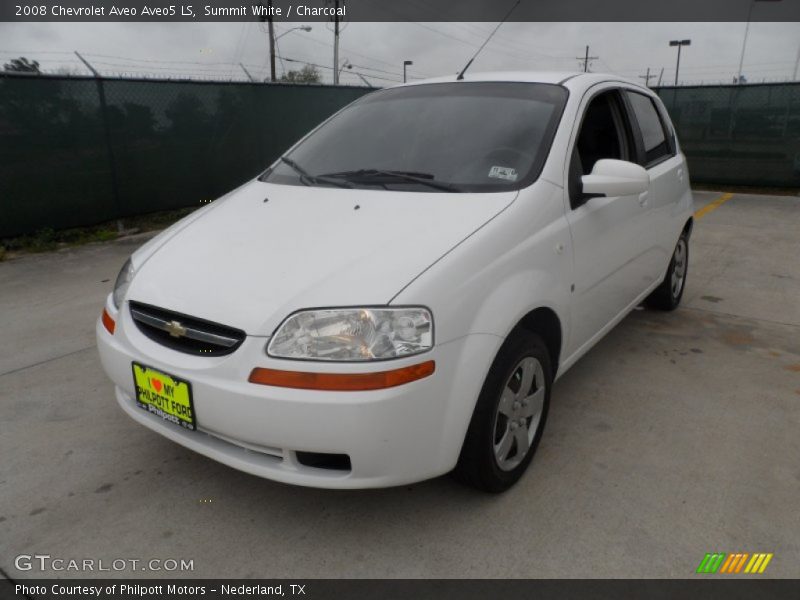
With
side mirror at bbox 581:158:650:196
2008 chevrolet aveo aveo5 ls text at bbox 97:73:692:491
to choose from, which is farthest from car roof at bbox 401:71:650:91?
side mirror at bbox 581:158:650:196

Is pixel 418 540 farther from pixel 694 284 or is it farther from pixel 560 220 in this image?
pixel 694 284

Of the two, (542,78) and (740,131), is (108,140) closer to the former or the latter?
(542,78)

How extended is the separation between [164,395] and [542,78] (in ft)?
7.67

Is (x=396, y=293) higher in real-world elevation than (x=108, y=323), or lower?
higher

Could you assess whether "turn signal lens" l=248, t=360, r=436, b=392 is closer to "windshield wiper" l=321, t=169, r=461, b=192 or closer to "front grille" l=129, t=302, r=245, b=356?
"front grille" l=129, t=302, r=245, b=356

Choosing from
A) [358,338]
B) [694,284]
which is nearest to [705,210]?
[694,284]

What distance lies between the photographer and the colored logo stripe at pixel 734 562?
80.7 inches

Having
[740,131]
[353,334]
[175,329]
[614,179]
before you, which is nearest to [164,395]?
[175,329]

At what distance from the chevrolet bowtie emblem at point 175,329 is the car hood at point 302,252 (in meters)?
0.06

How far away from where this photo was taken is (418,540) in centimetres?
220

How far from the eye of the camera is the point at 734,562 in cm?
208

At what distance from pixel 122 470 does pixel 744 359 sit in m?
3.46
